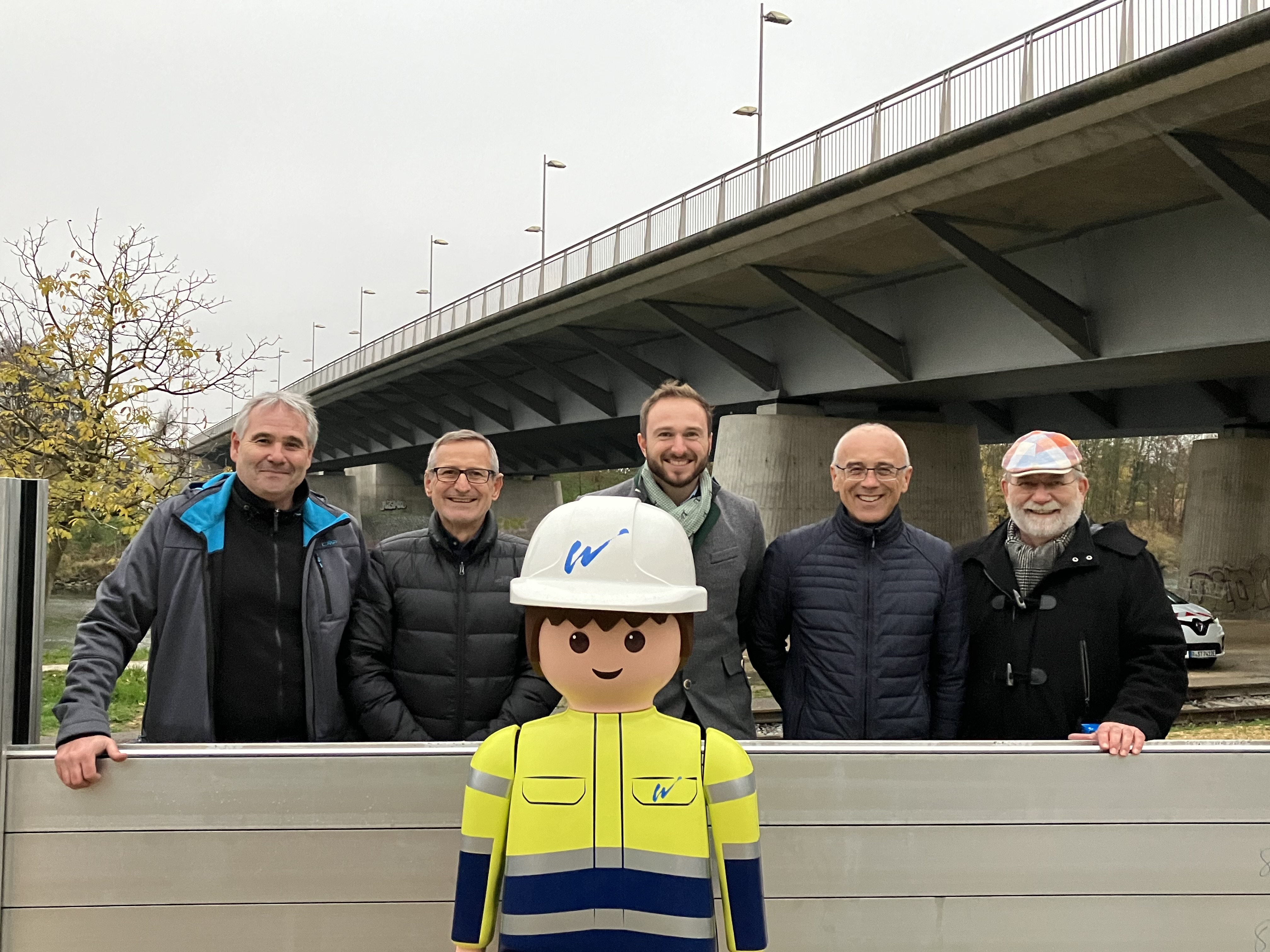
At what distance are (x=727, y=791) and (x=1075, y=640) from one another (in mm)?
1627

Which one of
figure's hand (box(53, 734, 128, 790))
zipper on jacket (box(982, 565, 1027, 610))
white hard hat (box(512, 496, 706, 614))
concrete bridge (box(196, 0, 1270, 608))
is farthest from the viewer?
concrete bridge (box(196, 0, 1270, 608))

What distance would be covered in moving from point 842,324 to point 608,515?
16173 mm

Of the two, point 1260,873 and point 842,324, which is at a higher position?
point 842,324

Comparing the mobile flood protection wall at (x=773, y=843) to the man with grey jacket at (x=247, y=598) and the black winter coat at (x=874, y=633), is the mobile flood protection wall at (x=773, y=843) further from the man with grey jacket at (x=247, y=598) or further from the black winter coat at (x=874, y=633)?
the black winter coat at (x=874, y=633)

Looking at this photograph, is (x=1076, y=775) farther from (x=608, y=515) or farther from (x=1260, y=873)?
(x=608, y=515)

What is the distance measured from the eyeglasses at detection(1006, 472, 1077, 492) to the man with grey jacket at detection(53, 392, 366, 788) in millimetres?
2121

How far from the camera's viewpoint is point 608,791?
2.35 m

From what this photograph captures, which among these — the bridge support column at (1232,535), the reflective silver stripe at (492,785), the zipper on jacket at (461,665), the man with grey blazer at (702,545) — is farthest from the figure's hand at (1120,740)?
the bridge support column at (1232,535)

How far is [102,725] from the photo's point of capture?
2801 millimetres

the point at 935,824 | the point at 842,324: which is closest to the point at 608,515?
the point at 935,824

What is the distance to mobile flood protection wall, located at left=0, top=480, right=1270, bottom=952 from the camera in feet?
8.91

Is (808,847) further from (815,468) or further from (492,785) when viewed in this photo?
(815,468)

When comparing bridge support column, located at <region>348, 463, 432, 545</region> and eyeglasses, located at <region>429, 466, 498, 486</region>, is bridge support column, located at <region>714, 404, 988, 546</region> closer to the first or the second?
eyeglasses, located at <region>429, 466, 498, 486</region>

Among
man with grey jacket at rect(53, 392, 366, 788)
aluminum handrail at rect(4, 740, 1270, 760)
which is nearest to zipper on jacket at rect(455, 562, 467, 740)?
man with grey jacket at rect(53, 392, 366, 788)
